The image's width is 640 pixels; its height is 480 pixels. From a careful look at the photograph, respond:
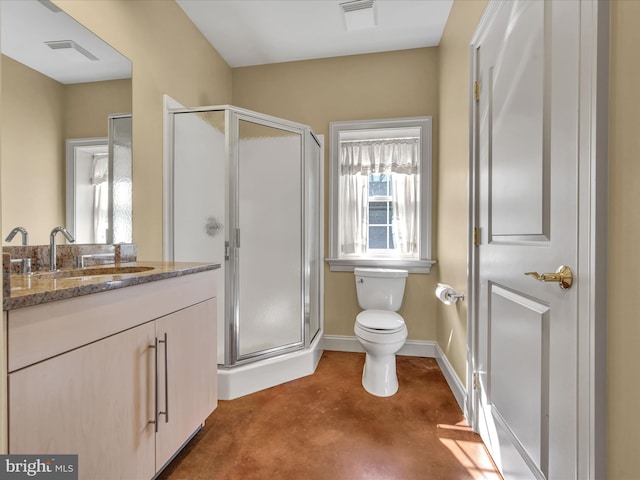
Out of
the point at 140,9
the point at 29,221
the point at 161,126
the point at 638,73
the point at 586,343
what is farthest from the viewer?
the point at 161,126

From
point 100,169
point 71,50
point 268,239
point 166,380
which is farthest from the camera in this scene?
point 268,239

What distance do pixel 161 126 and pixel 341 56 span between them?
169cm

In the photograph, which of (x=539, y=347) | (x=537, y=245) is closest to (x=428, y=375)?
(x=539, y=347)

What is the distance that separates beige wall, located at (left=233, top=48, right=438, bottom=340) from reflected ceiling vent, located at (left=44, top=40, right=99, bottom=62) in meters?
1.54

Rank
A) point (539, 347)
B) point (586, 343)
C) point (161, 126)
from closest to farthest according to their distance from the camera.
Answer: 1. point (586, 343)
2. point (539, 347)
3. point (161, 126)

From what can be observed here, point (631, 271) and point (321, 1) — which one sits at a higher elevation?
point (321, 1)

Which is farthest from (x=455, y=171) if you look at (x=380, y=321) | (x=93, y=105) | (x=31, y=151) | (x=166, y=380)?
(x=31, y=151)

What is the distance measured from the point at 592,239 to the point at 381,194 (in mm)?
2026

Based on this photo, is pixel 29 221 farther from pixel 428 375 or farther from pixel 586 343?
pixel 428 375

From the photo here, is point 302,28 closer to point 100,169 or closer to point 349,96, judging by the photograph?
point 349,96

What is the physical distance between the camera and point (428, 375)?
2.26m

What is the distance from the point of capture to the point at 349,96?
270cm

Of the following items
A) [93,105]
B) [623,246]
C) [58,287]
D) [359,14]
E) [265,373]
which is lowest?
[265,373]

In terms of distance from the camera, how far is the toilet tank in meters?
2.45
